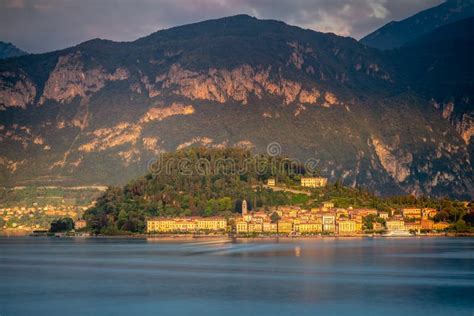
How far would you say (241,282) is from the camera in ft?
226

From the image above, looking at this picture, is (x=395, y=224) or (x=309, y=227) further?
(x=395, y=224)

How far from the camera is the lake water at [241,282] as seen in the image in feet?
187

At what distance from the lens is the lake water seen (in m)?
57.0

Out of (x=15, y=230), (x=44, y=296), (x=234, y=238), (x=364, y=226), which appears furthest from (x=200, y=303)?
(x=15, y=230)

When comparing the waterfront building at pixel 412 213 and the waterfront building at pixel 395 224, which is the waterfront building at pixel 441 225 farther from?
the waterfront building at pixel 395 224

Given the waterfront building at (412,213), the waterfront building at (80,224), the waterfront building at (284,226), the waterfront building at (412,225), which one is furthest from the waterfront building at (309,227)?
the waterfront building at (80,224)

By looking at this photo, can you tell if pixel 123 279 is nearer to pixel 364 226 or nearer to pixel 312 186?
pixel 364 226

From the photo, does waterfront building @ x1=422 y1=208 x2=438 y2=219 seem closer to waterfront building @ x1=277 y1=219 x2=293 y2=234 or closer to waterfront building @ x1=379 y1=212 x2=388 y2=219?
waterfront building @ x1=379 y1=212 x2=388 y2=219

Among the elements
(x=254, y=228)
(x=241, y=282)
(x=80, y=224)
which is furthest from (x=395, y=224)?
(x=241, y=282)

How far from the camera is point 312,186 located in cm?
16712

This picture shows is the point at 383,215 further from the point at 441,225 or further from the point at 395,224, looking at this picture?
the point at 441,225

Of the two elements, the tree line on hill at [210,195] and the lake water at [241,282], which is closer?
the lake water at [241,282]

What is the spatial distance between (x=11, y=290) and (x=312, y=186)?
105 meters

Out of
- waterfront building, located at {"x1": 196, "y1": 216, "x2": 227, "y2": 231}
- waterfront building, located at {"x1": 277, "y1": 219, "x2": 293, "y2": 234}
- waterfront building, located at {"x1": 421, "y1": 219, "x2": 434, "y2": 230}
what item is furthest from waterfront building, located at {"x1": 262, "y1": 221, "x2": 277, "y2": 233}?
waterfront building, located at {"x1": 421, "y1": 219, "x2": 434, "y2": 230}
